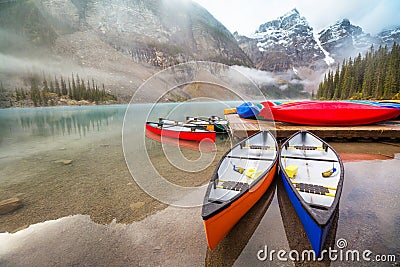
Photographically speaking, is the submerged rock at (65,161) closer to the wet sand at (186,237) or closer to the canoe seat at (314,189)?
the wet sand at (186,237)

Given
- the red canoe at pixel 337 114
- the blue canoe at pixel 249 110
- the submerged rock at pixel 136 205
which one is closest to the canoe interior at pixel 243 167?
the submerged rock at pixel 136 205

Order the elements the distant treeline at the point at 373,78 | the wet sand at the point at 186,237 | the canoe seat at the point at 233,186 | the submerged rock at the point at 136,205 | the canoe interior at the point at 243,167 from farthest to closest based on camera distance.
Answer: the distant treeline at the point at 373,78 < the submerged rock at the point at 136,205 < the canoe seat at the point at 233,186 < the canoe interior at the point at 243,167 < the wet sand at the point at 186,237

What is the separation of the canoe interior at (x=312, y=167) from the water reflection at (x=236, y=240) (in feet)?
3.60

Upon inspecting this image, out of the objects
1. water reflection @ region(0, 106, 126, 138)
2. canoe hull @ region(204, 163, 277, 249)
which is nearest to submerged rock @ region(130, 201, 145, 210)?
canoe hull @ region(204, 163, 277, 249)

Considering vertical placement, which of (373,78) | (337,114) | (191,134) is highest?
(373,78)

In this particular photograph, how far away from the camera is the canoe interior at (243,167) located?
4.05m

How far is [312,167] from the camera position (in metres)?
5.74

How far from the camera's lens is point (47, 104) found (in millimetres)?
99688

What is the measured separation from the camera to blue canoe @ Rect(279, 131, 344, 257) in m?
2.83

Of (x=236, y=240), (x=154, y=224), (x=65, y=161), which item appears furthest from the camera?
(x=65, y=161)

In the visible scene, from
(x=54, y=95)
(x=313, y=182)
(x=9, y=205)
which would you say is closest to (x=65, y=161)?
(x=9, y=205)

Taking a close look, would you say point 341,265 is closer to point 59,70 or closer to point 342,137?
point 342,137

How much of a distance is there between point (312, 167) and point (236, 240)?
3.59 meters

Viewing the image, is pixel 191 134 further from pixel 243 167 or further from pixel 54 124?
pixel 54 124
